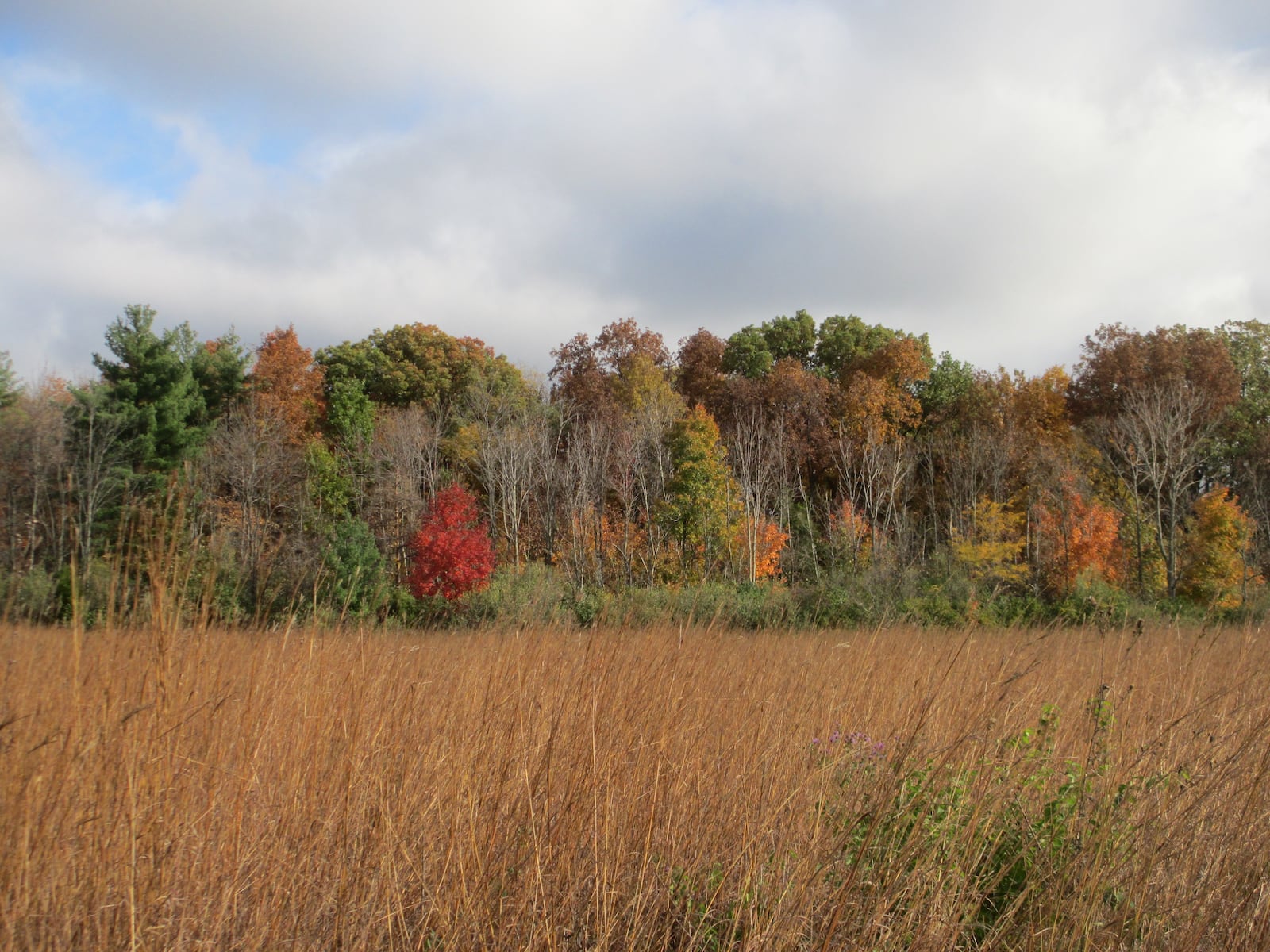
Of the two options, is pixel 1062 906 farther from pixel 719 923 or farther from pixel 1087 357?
pixel 1087 357

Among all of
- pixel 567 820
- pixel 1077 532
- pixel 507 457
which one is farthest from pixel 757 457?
pixel 567 820

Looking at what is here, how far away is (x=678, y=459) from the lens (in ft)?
96.2

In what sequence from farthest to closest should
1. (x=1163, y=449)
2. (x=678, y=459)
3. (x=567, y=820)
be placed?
(x=678, y=459) → (x=1163, y=449) → (x=567, y=820)

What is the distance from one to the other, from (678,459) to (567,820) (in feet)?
88.4

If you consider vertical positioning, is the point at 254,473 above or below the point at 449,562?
above

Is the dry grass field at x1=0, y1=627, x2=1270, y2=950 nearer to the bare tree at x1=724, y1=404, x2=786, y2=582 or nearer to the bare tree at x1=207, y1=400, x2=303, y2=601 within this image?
the bare tree at x1=207, y1=400, x2=303, y2=601

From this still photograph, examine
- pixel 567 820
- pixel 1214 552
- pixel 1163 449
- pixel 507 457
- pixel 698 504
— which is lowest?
pixel 567 820

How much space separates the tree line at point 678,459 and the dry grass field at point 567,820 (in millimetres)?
15871

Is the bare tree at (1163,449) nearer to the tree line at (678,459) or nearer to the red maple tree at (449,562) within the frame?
the tree line at (678,459)

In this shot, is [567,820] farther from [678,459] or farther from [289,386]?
[289,386]

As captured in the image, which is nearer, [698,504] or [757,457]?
[698,504]

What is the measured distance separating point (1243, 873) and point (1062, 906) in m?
0.65

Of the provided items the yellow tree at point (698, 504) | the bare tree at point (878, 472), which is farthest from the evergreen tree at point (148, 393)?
the bare tree at point (878, 472)

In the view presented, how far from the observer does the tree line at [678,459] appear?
79.6 feet
